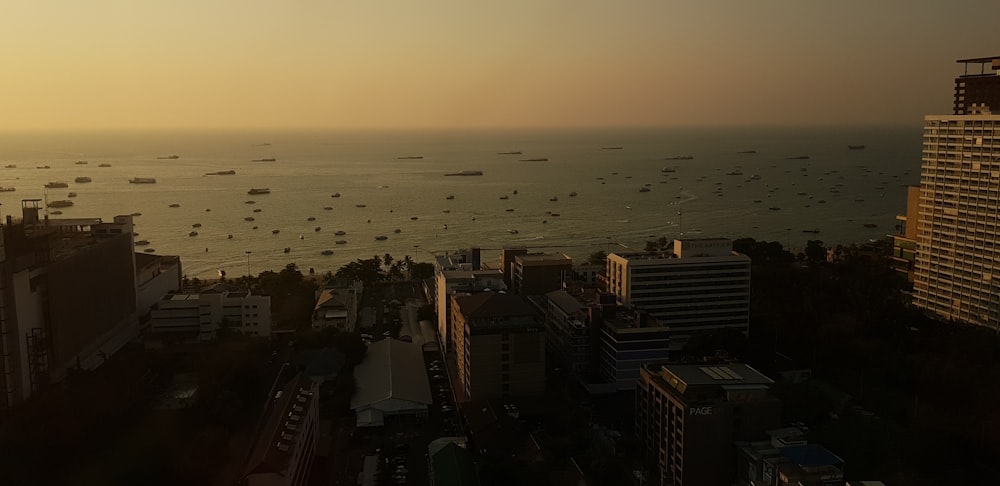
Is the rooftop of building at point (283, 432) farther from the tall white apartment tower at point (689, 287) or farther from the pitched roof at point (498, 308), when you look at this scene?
the tall white apartment tower at point (689, 287)

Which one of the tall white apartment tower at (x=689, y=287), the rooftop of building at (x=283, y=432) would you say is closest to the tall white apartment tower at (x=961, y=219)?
the tall white apartment tower at (x=689, y=287)

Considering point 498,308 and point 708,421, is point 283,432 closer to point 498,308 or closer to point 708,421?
point 498,308

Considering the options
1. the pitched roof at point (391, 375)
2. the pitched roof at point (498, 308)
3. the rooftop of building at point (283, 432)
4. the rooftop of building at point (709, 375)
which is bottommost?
the pitched roof at point (391, 375)

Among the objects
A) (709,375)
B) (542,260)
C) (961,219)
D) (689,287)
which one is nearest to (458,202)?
(542,260)

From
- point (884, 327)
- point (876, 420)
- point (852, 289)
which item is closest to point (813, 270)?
point (852, 289)

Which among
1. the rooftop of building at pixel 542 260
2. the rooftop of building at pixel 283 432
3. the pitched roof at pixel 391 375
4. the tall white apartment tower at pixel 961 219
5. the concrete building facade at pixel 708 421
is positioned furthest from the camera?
the rooftop of building at pixel 542 260

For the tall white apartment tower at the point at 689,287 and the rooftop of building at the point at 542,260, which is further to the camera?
the rooftop of building at the point at 542,260

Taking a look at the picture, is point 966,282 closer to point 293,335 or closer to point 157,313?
point 293,335
